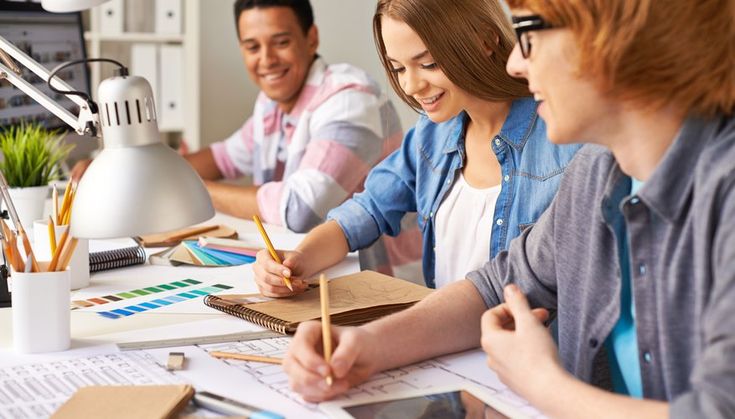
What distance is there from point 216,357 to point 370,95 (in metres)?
1.59

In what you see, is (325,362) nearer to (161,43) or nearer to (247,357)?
(247,357)

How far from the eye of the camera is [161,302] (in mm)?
1514

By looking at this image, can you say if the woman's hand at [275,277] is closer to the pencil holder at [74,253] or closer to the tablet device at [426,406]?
the pencil holder at [74,253]

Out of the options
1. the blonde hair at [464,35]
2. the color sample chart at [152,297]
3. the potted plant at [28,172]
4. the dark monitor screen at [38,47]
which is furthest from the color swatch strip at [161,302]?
the dark monitor screen at [38,47]

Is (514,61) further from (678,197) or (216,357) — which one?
(216,357)

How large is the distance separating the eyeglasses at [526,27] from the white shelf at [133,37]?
2.61 metres

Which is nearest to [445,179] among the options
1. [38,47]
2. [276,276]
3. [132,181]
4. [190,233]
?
[276,276]

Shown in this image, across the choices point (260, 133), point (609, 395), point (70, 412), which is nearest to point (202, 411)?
point (70, 412)

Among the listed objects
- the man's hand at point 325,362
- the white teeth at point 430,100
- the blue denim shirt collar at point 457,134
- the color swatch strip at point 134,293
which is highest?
the white teeth at point 430,100

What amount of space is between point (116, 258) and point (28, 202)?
1.48ft

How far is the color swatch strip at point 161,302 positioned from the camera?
1442 millimetres

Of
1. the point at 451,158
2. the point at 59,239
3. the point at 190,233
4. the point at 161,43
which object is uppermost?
the point at 161,43

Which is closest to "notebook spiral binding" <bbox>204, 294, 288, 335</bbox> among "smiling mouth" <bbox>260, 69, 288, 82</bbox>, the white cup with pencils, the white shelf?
the white cup with pencils

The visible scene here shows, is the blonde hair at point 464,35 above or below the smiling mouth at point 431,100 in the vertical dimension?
above
